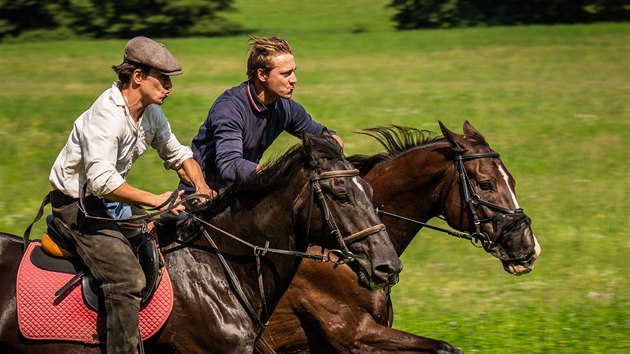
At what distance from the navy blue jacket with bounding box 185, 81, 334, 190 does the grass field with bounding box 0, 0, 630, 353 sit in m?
2.86

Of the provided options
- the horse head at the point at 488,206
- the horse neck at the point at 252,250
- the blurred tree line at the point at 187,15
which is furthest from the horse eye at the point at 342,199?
the blurred tree line at the point at 187,15

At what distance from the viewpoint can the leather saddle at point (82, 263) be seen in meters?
5.70

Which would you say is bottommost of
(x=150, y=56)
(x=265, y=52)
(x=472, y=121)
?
(x=472, y=121)

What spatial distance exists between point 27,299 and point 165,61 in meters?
1.52

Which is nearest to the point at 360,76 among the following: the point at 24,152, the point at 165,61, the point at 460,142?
the point at 24,152

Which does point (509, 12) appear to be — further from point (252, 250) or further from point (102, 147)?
point (102, 147)

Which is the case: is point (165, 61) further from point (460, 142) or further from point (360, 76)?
point (360, 76)

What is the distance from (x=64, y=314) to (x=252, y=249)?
1.11 metres

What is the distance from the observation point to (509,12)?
32.1 m

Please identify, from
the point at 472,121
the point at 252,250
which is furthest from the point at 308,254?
the point at 472,121

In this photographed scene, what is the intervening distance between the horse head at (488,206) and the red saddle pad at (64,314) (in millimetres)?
2494

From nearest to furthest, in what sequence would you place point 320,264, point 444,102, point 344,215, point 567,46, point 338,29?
point 344,215, point 320,264, point 444,102, point 567,46, point 338,29

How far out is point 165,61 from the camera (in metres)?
5.71

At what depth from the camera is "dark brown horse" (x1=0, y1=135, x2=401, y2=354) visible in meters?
5.62
